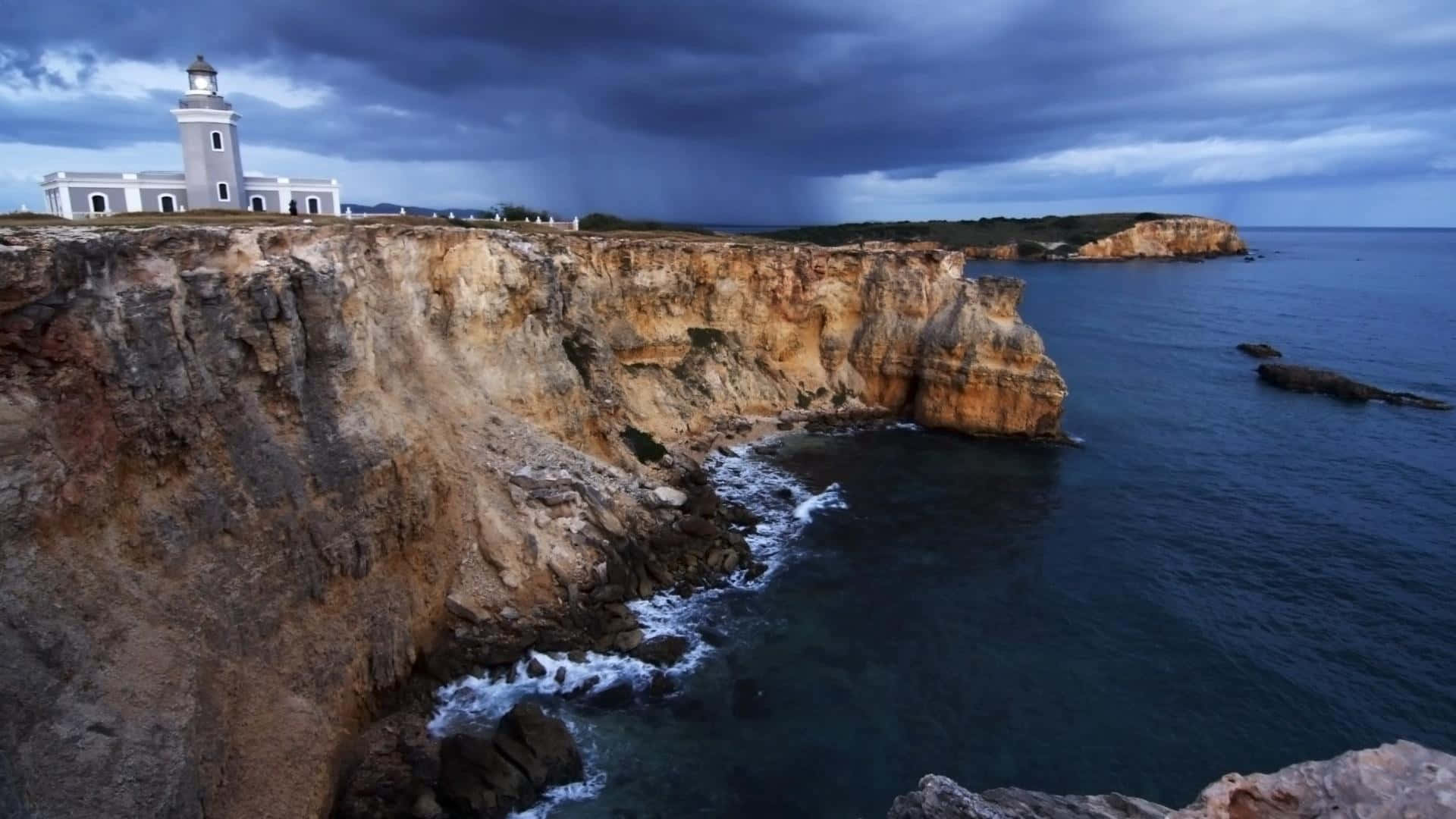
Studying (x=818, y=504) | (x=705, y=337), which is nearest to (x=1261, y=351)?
(x=705, y=337)

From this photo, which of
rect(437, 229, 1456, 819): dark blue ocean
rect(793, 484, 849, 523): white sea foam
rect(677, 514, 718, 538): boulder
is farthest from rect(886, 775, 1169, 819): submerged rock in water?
→ rect(793, 484, 849, 523): white sea foam

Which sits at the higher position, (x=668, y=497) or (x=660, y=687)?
(x=668, y=497)

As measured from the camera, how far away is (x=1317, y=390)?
57406 millimetres

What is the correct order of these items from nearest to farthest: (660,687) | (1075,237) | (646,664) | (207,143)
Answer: (660,687), (646,664), (207,143), (1075,237)

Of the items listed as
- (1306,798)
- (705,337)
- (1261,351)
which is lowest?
(1261,351)

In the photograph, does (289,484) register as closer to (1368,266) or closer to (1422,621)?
(1422,621)

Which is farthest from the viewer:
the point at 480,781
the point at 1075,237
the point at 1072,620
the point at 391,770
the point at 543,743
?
the point at 1075,237

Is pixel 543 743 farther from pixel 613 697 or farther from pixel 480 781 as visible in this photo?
pixel 613 697

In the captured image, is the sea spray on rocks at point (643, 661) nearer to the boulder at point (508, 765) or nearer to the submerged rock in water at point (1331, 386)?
the boulder at point (508, 765)

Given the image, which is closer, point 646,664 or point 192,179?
point 646,664

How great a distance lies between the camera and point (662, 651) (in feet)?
80.9

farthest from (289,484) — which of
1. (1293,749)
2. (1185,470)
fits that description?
(1185,470)

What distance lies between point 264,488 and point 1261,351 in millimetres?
76054

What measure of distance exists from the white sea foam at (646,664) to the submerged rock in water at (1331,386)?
133 ft
